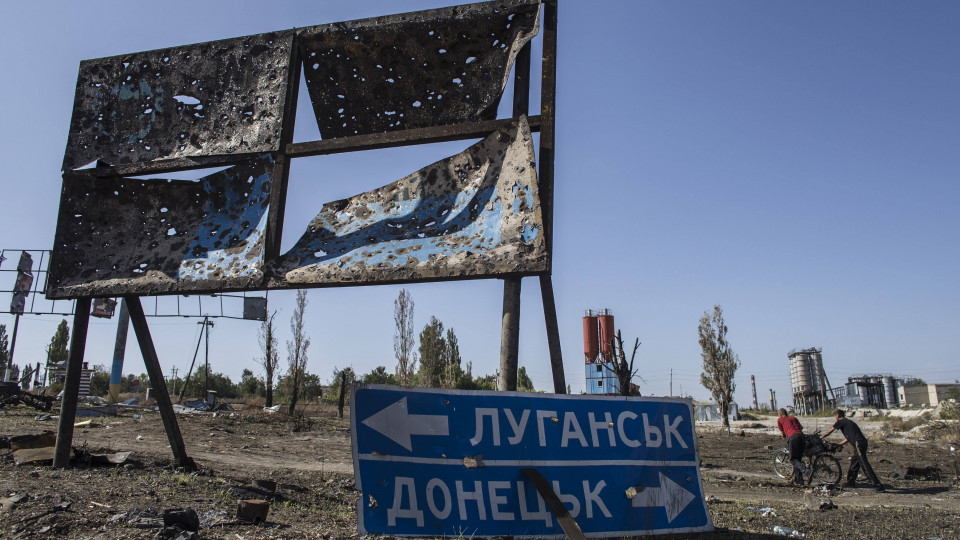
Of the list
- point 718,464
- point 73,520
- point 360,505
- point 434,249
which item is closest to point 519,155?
point 434,249

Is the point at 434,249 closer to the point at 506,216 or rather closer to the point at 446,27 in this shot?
the point at 506,216

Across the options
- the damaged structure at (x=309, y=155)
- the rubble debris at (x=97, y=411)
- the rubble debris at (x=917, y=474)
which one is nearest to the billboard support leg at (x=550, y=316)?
the damaged structure at (x=309, y=155)

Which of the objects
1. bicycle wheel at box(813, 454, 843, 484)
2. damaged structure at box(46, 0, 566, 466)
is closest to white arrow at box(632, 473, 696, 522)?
damaged structure at box(46, 0, 566, 466)

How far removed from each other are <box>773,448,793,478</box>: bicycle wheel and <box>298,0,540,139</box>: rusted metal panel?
11.1 metres

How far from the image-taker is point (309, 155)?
441cm

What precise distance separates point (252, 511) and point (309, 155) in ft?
7.99

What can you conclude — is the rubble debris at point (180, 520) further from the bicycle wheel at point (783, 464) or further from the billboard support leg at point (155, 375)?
the bicycle wheel at point (783, 464)

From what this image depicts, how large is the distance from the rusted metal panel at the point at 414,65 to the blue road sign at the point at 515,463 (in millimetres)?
2279

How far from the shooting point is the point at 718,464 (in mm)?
14070

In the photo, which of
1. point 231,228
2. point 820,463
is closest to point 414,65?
point 231,228

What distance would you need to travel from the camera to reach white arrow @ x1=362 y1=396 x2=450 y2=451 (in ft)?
8.99

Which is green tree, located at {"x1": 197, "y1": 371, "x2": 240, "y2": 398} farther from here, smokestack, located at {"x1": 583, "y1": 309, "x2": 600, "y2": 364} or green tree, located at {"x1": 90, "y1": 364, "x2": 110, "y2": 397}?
smokestack, located at {"x1": 583, "y1": 309, "x2": 600, "y2": 364}

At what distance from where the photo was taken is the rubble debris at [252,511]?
378 cm

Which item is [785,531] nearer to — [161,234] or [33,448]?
[161,234]
